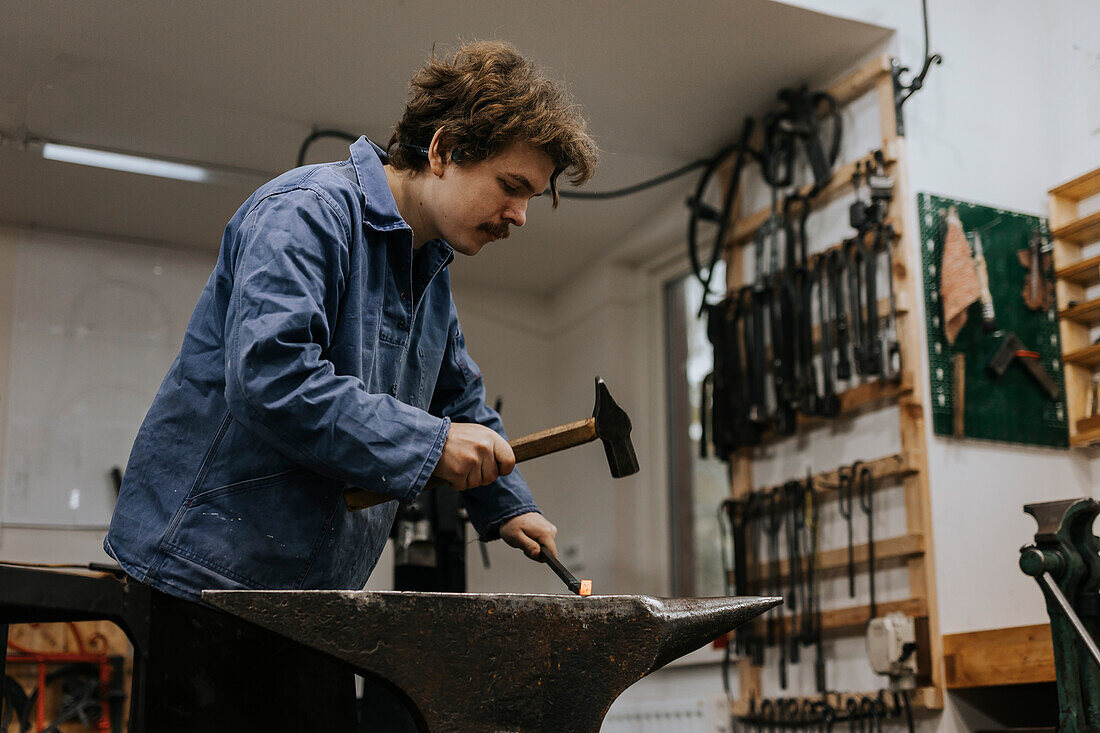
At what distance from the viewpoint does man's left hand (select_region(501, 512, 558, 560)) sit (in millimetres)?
1834

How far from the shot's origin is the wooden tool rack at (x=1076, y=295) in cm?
335

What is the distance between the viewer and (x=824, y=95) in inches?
146

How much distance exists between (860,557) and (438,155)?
2226 mm

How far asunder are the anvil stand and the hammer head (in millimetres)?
265

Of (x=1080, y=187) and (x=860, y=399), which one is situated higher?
(x=1080, y=187)

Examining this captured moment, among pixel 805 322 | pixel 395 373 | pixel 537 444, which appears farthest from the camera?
pixel 805 322

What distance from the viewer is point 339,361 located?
1585 millimetres

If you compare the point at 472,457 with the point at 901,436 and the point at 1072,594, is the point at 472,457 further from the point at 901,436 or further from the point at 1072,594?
the point at 901,436

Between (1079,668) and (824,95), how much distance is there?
Answer: 2.14 metres

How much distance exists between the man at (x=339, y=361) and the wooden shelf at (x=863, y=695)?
171cm

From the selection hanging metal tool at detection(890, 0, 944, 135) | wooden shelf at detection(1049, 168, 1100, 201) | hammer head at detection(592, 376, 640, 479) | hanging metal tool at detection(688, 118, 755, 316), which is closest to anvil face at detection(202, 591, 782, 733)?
hammer head at detection(592, 376, 640, 479)

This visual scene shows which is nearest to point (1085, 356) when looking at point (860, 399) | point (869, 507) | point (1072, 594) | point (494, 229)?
point (860, 399)

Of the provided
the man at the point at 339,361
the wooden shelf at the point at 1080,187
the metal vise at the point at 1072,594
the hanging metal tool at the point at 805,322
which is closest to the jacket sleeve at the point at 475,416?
the man at the point at 339,361

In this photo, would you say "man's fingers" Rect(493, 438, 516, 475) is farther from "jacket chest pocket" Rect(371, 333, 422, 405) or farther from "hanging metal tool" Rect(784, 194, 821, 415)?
"hanging metal tool" Rect(784, 194, 821, 415)
